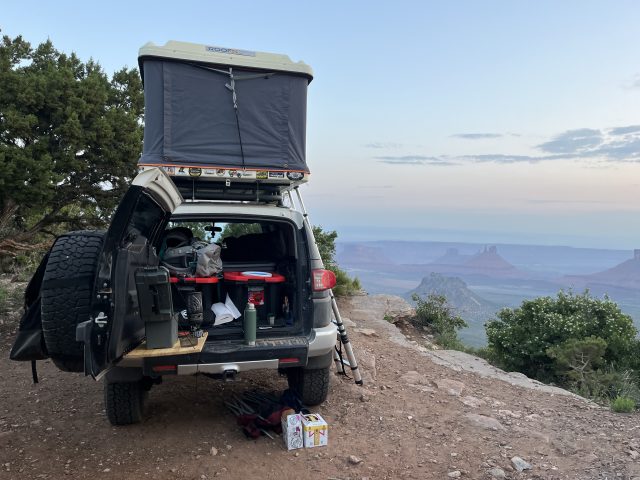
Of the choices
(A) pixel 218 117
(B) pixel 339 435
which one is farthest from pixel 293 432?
(A) pixel 218 117

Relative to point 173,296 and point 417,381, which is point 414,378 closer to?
point 417,381

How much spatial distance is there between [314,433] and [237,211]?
1.88 meters

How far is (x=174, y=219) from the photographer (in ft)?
14.2

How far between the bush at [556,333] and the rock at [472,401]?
12.2ft

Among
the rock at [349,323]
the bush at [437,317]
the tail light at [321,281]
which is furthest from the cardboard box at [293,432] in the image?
the bush at [437,317]

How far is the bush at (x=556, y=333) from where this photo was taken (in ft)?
30.8

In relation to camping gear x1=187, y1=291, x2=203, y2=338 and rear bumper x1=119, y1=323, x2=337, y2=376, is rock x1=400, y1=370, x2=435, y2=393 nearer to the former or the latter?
rear bumper x1=119, y1=323, x2=337, y2=376

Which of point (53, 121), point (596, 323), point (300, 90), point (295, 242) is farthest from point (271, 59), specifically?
point (596, 323)

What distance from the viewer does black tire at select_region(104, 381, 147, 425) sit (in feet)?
13.4

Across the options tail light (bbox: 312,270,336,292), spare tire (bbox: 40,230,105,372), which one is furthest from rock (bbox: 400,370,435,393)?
spare tire (bbox: 40,230,105,372)

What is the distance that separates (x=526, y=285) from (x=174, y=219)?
105 meters

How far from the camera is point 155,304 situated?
352cm

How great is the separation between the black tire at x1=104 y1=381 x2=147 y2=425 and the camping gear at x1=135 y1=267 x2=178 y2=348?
675mm

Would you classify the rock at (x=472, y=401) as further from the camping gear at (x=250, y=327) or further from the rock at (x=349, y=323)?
the rock at (x=349, y=323)
